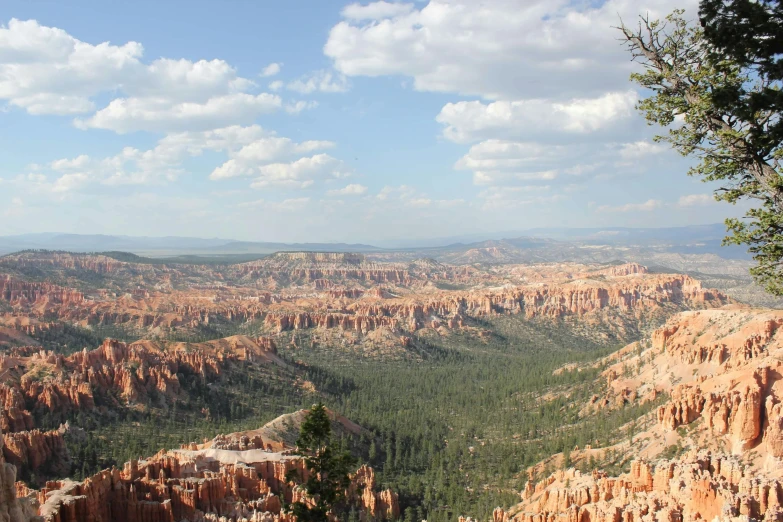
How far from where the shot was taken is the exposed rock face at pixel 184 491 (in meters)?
38.2

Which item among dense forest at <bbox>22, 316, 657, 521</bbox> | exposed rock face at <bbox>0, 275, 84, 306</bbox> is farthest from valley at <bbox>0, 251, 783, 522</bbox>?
exposed rock face at <bbox>0, 275, 84, 306</bbox>

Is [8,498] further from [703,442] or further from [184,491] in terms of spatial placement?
[703,442]

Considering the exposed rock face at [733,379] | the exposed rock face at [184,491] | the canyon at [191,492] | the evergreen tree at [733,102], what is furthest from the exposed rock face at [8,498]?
the exposed rock face at [733,379]

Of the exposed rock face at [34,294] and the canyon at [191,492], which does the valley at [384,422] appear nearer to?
the canyon at [191,492]

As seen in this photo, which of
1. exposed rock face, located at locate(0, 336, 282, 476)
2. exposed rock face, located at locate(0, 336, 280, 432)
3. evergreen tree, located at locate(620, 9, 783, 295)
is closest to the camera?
evergreen tree, located at locate(620, 9, 783, 295)

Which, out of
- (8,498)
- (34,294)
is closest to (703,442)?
(8,498)

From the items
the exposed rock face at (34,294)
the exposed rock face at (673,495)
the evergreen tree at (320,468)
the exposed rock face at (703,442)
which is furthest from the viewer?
the exposed rock face at (34,294)

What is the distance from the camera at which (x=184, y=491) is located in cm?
4272

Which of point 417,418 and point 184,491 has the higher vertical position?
point 184,491

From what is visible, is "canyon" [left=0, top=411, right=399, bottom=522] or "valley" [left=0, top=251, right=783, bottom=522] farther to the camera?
"valley" [left=0, top=251, right=783, bottom=522]

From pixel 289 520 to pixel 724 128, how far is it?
38314 mm

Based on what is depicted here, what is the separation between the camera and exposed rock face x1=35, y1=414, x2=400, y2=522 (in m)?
38.2

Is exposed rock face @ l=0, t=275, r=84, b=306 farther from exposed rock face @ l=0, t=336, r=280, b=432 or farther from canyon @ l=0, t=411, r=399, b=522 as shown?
canyon @ l=0, t=411, r=399, b=522

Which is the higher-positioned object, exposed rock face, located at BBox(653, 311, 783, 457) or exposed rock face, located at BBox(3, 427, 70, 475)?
exposed rock face, located at BBox(653, 311, 783, 457)
